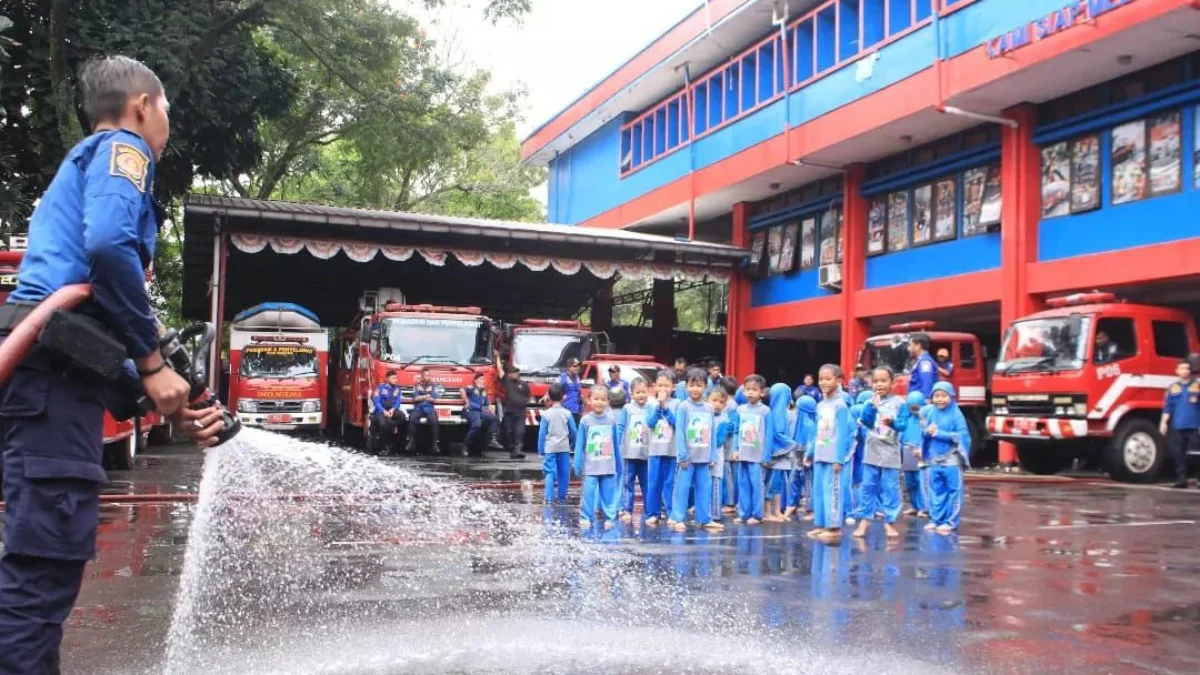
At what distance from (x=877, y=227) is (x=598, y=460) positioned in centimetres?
1449

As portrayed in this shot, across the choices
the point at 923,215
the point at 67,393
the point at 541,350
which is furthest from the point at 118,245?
the point at 923,215

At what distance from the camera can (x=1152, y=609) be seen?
229 inches

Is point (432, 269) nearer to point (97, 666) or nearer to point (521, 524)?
point (521, 524)

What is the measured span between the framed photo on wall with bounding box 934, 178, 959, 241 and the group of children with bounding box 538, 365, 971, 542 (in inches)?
416

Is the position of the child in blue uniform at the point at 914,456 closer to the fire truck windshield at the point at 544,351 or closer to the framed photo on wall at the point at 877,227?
the fire truck windshield at the point at 544,351

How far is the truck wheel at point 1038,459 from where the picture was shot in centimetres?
1673

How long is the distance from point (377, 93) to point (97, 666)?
65.9ft

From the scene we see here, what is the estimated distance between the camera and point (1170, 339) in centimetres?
1539

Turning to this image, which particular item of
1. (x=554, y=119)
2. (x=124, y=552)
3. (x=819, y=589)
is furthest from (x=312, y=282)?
(x=819, y=589)

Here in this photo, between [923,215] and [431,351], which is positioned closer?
[431,351]

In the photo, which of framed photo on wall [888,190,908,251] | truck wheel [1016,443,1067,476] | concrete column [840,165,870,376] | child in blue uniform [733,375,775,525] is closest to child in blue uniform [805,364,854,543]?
child in blue uniform [733,375,775,525]

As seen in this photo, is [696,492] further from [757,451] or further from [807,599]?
[807,599]

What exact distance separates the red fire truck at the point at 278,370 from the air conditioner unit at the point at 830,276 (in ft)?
37.9

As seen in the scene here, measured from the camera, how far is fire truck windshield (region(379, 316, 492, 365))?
61.0 feet
